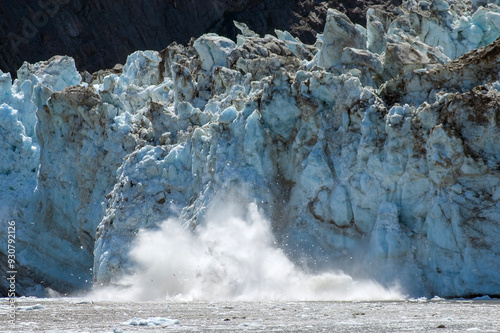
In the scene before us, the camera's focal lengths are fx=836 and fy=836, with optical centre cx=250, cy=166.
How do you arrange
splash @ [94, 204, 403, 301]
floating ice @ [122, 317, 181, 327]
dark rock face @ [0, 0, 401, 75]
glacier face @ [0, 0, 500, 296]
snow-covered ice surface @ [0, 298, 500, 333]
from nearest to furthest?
snow-covered ice surface @ [0, 298, 500, 333] < floating ice @ [122, 317, 181, 327] < glacier face @ [0, 0, 500, 296] < splash @ [94, 204, 403, 301] < dark rock face @ [0, 0, 401, 75]

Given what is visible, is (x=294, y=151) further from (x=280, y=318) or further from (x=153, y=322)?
(x=153, y=322)

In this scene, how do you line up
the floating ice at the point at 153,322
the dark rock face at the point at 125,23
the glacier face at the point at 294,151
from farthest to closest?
the dark rock face at the point at 125,23
the glacier face at the point at 294,151
the floating ice at the point at 153,322

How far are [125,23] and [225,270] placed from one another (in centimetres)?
4140

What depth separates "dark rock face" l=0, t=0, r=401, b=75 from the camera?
189 ft

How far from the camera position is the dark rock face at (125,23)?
189 ft

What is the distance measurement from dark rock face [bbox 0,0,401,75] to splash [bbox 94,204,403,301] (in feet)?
117

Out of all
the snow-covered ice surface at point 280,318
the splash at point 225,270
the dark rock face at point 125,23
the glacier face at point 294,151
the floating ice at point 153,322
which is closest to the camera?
the snow-covered ice surface at point 280,318

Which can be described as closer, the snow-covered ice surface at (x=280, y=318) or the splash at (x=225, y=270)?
the snow-covered ice surface at (x=280, y=318)

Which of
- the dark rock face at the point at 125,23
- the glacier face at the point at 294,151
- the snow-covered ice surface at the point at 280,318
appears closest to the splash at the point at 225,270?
the glacier face at the point at 294,151

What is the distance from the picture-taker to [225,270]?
2167 centimetres

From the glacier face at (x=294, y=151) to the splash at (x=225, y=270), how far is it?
1.36 feet

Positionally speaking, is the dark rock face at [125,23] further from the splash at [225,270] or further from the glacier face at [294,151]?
the splash at [225,270]

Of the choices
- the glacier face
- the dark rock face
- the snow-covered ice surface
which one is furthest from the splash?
the dark rock face

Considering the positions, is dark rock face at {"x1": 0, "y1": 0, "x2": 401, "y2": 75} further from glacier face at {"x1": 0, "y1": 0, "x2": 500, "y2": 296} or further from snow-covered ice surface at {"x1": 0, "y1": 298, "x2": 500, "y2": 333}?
snow-covered ice surface at {"x1": 0, "y1": 298, "x2": 500, "y2": 333}
